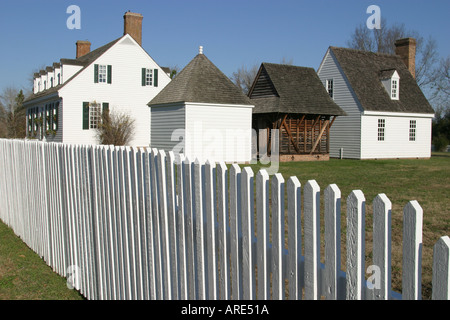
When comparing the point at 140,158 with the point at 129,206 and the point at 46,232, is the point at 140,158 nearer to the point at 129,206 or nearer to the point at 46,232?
the point at 129,206

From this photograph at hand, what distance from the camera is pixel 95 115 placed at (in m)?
29.8

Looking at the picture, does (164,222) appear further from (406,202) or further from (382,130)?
(382,130)

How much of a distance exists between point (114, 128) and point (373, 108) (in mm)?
17086

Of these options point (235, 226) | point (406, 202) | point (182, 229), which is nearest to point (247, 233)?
point (235, 226)

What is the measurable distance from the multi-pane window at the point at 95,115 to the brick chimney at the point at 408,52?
24034 mm

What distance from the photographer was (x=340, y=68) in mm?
30938

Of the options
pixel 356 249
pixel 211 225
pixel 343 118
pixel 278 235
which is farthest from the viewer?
pixel 343 118

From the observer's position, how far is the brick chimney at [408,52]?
35.7m

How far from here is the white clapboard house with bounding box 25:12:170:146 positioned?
→ 29359 mm

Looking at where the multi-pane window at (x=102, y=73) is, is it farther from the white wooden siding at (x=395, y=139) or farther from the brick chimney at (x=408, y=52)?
the brick chimney at (x=408, y=52)

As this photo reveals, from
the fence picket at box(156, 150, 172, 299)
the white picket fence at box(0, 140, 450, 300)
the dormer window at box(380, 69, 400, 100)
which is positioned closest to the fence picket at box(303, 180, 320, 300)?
the white picket fence at box(0, 140, 450, 300)

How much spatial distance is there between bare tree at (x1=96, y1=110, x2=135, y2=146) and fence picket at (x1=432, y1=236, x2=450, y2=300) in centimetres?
2802

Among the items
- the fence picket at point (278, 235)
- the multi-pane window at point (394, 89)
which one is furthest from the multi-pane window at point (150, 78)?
the fence picket at point (278, 235)

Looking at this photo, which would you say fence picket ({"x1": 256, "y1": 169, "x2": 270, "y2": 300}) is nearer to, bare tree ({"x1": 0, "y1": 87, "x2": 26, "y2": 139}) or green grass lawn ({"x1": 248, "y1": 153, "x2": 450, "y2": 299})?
green grass lawn ({"x1": 248, "y1": 153, "x2": 450, "y2": 299})
